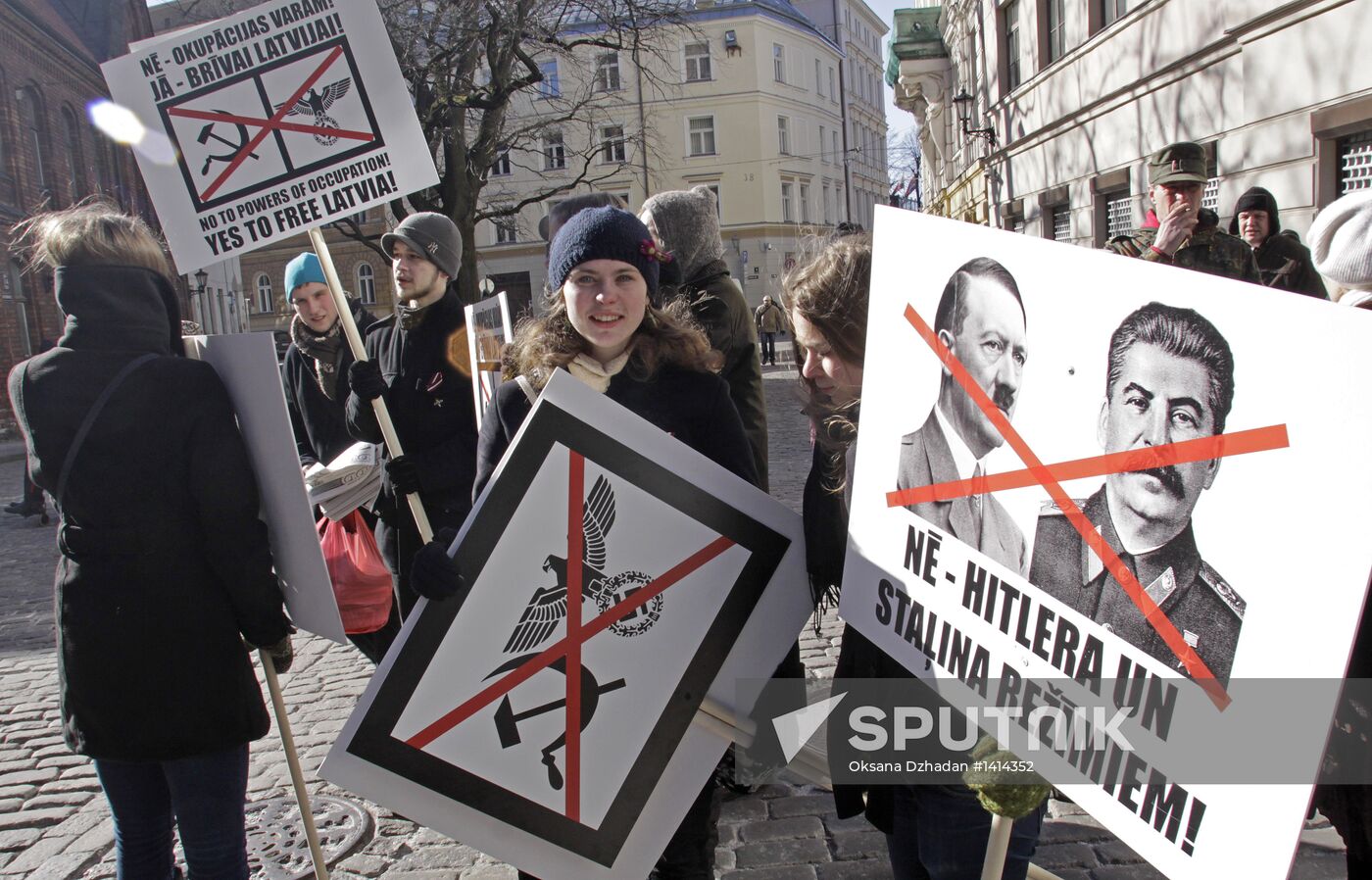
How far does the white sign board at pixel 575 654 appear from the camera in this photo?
2.11m

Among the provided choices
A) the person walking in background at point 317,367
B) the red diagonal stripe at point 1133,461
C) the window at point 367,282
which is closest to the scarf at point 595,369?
the red diagonal stripe at point 1133,461

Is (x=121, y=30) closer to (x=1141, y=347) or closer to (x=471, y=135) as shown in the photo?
(x=471, y=135)

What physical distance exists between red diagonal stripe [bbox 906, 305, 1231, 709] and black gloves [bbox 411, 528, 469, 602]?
106 centimetres

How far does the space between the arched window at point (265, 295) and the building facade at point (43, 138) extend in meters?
16.1

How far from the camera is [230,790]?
2.39 m

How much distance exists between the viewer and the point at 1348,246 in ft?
6.59

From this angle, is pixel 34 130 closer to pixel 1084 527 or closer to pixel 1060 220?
pixel 1060 220

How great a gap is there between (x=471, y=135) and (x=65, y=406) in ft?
107

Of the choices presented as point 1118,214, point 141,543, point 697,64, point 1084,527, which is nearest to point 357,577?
point 141,543

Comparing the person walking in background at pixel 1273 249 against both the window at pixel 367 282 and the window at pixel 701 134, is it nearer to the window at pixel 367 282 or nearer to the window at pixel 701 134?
the window at pixel 367 282

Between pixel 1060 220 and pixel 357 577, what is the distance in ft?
47.8

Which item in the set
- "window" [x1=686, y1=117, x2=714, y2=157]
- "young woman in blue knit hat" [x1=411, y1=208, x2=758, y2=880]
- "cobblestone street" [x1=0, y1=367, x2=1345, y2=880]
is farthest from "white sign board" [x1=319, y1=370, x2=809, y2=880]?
"window" [x1=686, y1=117, x2=714, y2=157]

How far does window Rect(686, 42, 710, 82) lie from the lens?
5062 centimetres

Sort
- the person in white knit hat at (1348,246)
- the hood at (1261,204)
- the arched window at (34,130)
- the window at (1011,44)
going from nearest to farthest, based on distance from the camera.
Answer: the person in white knit hat at (1348,246) < the hood at (1261,204) < the window at (1011,44) < the arched window at (34,130)
